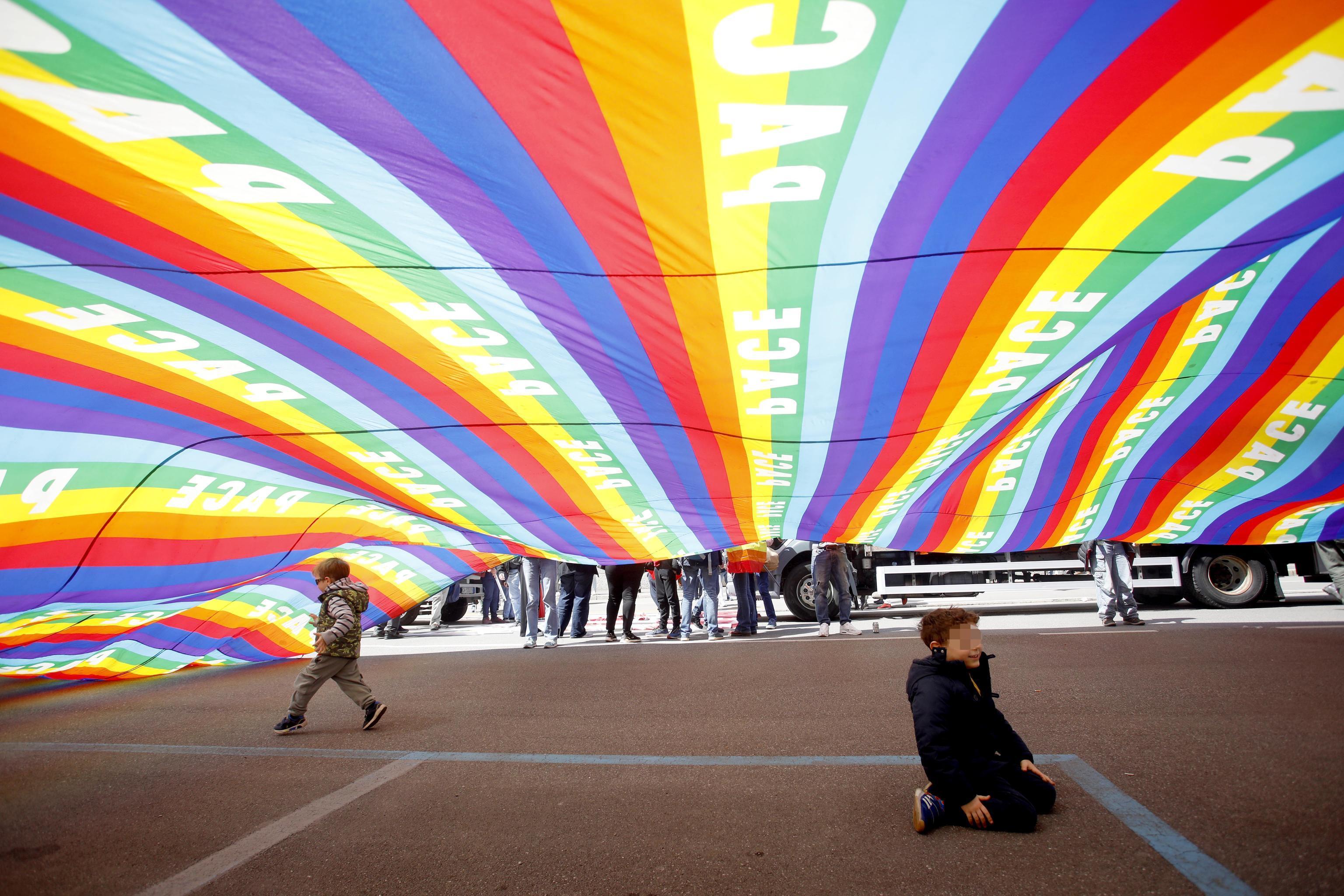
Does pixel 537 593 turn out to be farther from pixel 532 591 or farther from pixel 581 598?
pixel 581 598

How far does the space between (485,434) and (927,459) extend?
3149mm

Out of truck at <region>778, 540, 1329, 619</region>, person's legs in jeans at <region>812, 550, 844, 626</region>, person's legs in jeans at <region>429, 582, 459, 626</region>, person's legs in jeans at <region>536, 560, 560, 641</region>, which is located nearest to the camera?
person's legs in jeans at <region>812, 550, 844, 626</region>

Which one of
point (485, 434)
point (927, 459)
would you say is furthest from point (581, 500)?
point (927, 459)

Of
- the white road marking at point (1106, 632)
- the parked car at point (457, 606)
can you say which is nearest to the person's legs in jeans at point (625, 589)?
the white road marking at point (1106, 632)

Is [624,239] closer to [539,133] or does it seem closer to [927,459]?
[539,133]

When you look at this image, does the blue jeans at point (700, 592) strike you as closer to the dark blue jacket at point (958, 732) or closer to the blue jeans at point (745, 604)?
the blue jeans at point (745, 604)

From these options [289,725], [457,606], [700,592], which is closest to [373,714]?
[289,725]

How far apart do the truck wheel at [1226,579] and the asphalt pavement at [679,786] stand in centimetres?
464

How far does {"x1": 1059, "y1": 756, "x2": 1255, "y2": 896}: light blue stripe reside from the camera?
91.0 inches

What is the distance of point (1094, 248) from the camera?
335cm

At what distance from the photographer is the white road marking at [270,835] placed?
2.79 metres

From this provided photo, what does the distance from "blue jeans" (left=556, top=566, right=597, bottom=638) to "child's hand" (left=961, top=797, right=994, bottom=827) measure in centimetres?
922

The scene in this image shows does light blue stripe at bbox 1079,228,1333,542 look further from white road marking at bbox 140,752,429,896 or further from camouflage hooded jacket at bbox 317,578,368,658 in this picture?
camouflage hooded jacket at bbox 317,578,368,658

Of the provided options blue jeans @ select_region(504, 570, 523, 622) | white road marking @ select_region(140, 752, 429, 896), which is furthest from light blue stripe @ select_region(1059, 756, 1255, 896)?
blue jeans @ select_region(504, 570, 523, 622)
